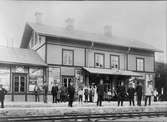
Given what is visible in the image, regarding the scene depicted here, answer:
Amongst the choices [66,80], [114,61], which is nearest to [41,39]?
[66,80]

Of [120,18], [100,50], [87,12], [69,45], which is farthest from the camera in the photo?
[100,50]

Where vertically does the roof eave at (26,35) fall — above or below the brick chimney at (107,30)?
below

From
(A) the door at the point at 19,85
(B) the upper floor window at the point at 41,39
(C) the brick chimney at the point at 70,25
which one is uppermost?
(C) the brick chimney at the point at 70,25

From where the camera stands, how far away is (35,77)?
2259 centimetres

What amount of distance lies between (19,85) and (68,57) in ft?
16.0

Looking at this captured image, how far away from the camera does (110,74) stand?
2480 centimetres

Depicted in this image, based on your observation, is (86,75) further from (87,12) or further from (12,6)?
(12,6)

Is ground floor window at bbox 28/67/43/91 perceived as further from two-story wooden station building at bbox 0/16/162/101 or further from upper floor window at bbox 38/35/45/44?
upper floor window at bbox 38/35/45/44

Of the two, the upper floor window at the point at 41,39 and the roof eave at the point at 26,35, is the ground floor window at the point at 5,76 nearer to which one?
the upper floor window at the point at 41,39

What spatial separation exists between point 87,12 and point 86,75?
11.8 m

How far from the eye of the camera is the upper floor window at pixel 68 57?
24344 millimetres

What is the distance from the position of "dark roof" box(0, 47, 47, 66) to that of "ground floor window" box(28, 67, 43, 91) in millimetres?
572

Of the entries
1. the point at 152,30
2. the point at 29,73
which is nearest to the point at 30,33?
the point at 29,73

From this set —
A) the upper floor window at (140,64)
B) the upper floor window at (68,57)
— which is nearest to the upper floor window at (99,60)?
the upper floor window at (68,57)
